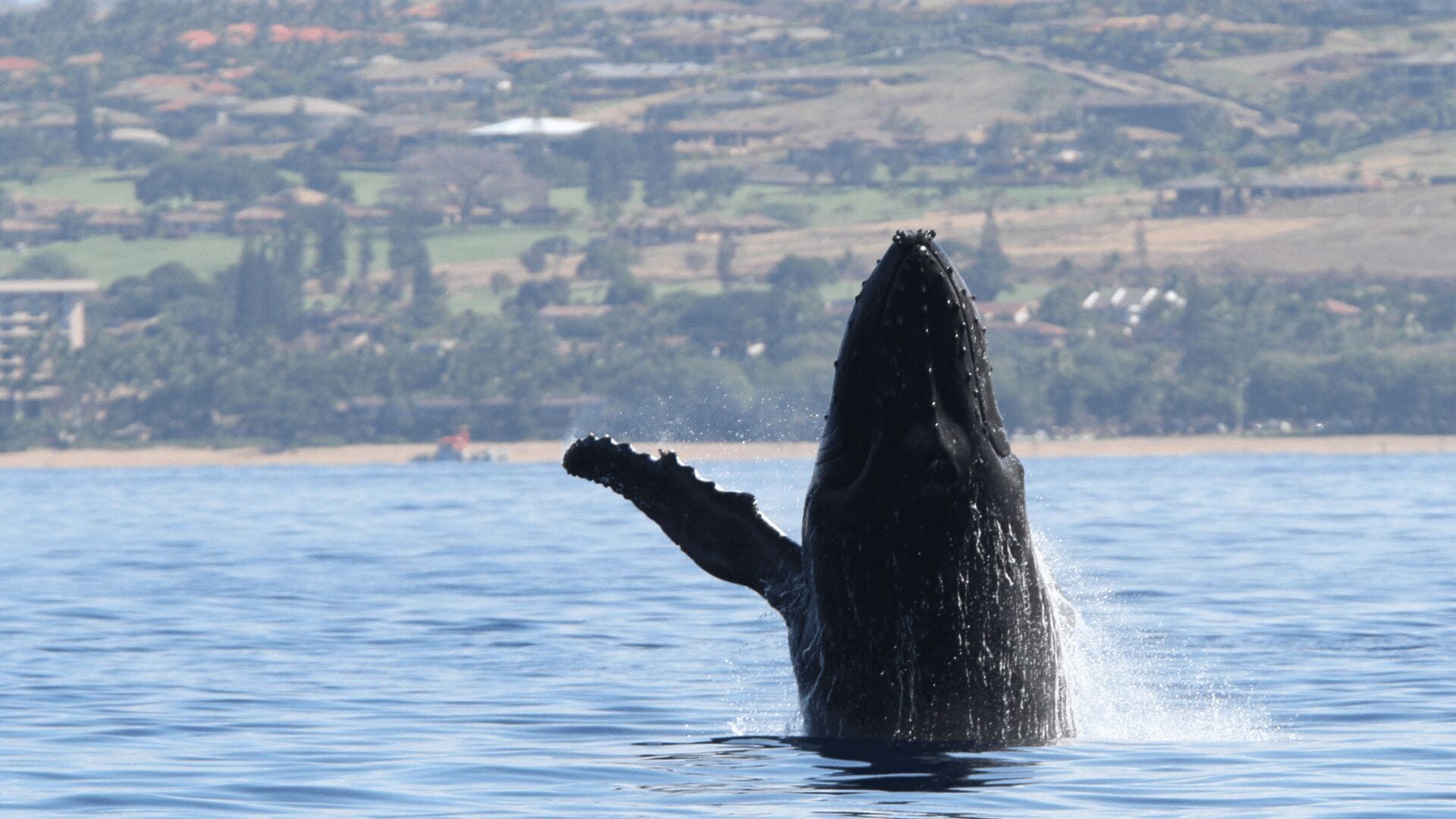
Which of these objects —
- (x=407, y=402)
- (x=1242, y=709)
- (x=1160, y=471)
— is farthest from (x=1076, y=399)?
(x=1242, y=709)

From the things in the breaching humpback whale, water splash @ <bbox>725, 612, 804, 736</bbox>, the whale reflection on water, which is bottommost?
water splash @ <bbox>725, 612, 804, 736</bbox>

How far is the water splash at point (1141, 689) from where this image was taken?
50.5ft

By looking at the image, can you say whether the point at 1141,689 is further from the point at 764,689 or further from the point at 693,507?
the point at 693,507

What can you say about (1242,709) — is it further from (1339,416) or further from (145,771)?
(1339,416)

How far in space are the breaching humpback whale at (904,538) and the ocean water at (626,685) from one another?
0.33 metres

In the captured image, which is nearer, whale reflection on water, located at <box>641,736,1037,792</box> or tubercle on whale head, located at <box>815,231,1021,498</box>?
tubercle on whale head, located at <box>815,231,1021,498</box>

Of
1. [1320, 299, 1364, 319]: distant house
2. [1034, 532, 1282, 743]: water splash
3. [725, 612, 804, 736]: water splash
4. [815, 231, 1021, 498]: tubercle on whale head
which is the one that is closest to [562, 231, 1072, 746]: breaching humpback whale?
[815, 231, 1021, 498]: tubercle on whale head

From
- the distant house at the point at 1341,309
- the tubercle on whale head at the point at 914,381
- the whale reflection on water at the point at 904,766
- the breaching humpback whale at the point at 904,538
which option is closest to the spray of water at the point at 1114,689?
the breaching humpback whale at the point at 904,538

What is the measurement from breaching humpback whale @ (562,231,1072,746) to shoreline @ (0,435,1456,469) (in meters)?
147

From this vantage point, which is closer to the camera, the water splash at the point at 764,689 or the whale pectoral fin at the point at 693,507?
the whale pectoral fin at the point at 693,507

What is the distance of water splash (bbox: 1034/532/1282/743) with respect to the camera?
15.4m

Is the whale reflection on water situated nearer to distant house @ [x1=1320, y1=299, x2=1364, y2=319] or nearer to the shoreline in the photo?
the shoreline

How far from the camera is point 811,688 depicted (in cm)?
1342

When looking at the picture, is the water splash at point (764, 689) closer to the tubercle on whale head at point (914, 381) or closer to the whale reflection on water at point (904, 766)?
the whale reflection on water at point (904, 766)
